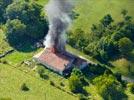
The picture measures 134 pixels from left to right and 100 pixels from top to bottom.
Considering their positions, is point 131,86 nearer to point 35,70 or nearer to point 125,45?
point 125,45

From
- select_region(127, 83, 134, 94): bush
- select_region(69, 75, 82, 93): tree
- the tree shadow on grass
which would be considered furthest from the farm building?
select_region(127, 83, 134, 94): bush

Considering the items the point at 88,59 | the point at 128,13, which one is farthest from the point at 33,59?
the point at 128,13

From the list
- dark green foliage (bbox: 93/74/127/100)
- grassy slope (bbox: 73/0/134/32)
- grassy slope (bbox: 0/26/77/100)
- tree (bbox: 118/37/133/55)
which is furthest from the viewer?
grassy slope (bbox: 73/0/134/32)

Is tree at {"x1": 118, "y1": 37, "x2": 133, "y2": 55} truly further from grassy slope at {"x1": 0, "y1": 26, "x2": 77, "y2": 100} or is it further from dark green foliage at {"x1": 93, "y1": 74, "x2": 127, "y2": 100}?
grassy slope at {"x1": 0, "y1": 26, "x2": 77, "y2": 100}

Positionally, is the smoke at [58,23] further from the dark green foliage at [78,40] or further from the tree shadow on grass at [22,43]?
the tree shadow on grass at [22,43]

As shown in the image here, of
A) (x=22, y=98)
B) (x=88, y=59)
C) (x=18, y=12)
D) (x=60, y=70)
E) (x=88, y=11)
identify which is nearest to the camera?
(x=22, y=98)

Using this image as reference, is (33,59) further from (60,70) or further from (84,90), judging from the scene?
(84,90)
